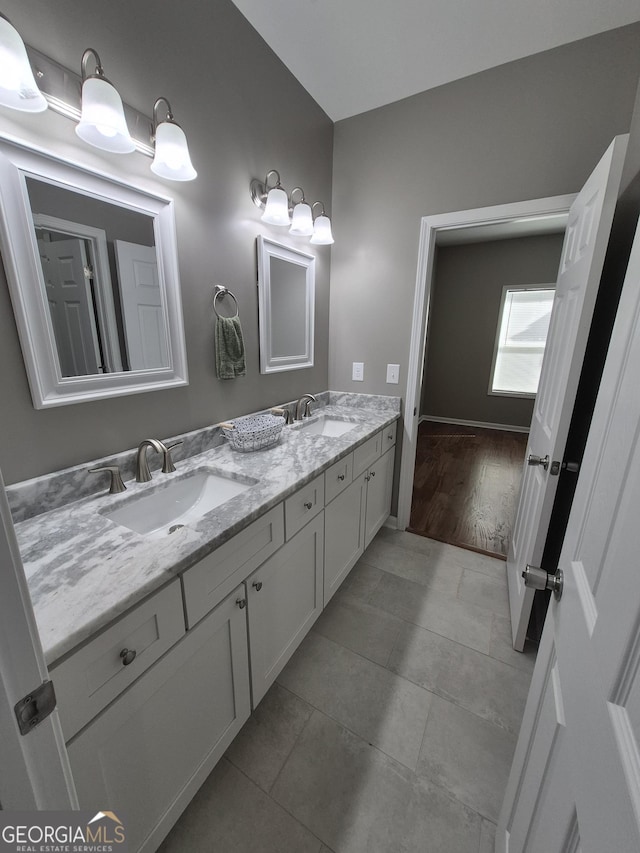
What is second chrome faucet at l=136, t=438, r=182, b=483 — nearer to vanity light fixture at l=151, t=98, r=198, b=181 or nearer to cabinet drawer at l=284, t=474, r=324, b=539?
cabinet drawer at l=284, t=474, r=324, b=539

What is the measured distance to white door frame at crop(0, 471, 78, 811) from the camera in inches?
15.3

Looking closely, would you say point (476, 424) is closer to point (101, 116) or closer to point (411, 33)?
point (411, 33)

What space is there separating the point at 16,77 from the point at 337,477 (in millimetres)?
1547

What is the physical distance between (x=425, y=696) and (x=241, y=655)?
818 millimetres

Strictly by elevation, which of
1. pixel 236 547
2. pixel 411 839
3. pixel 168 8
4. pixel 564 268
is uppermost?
pixel 168 8

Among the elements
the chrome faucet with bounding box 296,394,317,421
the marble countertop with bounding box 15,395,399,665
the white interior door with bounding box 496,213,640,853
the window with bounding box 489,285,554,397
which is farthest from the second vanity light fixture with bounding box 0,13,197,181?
the window with bounding box 489,285,554,397

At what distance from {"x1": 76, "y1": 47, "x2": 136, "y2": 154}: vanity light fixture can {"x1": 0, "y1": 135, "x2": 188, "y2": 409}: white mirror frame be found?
A: 9cm

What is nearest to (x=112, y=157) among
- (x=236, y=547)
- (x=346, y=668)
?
(x=236, y=547)

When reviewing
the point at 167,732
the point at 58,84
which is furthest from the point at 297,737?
the point at 58,84

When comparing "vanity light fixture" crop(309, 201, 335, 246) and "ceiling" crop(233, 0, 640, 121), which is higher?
"ceiling" crop(233, 0, 640, 121)

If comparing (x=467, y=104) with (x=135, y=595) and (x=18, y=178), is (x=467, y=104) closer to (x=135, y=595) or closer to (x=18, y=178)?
(x=18, y=178)

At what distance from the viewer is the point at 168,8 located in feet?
3.83

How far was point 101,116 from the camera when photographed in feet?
3.11

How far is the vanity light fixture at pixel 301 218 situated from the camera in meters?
1.79
